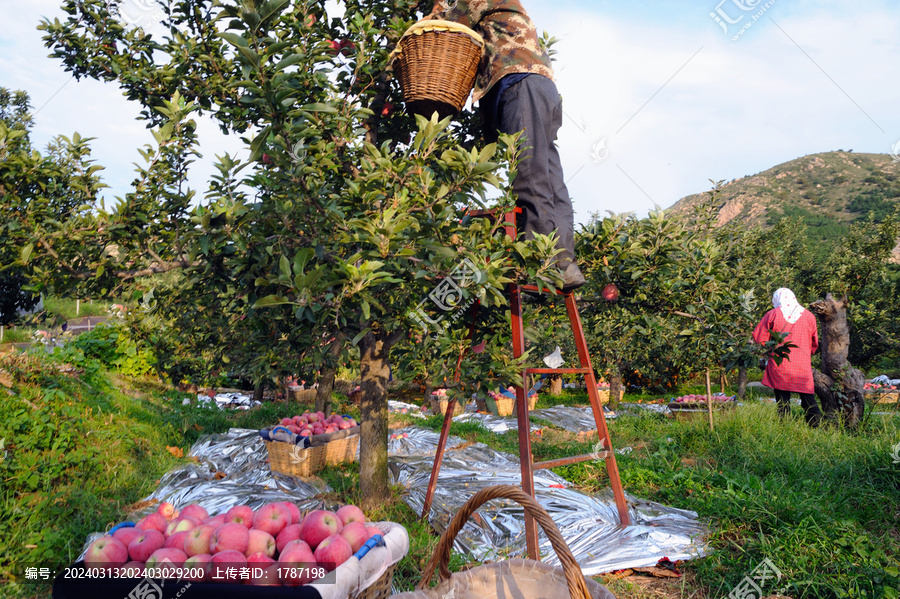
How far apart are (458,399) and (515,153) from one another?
4.87 feet

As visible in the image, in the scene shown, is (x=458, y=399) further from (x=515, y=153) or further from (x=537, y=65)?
(x=537, y=65)

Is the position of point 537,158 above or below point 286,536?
above

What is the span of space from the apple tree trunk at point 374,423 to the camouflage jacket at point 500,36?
206 cm

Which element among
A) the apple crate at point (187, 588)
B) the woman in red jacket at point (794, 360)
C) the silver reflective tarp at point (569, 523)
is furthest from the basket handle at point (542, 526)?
the woman in red jacket at point (794, 360)

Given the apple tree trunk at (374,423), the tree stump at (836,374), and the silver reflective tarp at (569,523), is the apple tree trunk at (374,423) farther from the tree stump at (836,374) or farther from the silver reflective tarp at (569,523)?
the tree stump at (836,374)

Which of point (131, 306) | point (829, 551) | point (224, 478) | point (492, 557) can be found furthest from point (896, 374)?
point (131, 306)

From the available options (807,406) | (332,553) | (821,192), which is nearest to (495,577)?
(332,553)

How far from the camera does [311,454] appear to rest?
486cm

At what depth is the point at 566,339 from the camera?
12281 mm

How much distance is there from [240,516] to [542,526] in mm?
1254

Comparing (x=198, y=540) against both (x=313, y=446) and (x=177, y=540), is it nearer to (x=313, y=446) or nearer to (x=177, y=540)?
(x=177, y=540)

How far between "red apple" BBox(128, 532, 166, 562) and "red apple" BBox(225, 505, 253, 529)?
243mm

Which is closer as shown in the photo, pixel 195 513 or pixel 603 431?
pixel 195 513

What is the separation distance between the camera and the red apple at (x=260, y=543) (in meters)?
1.83
